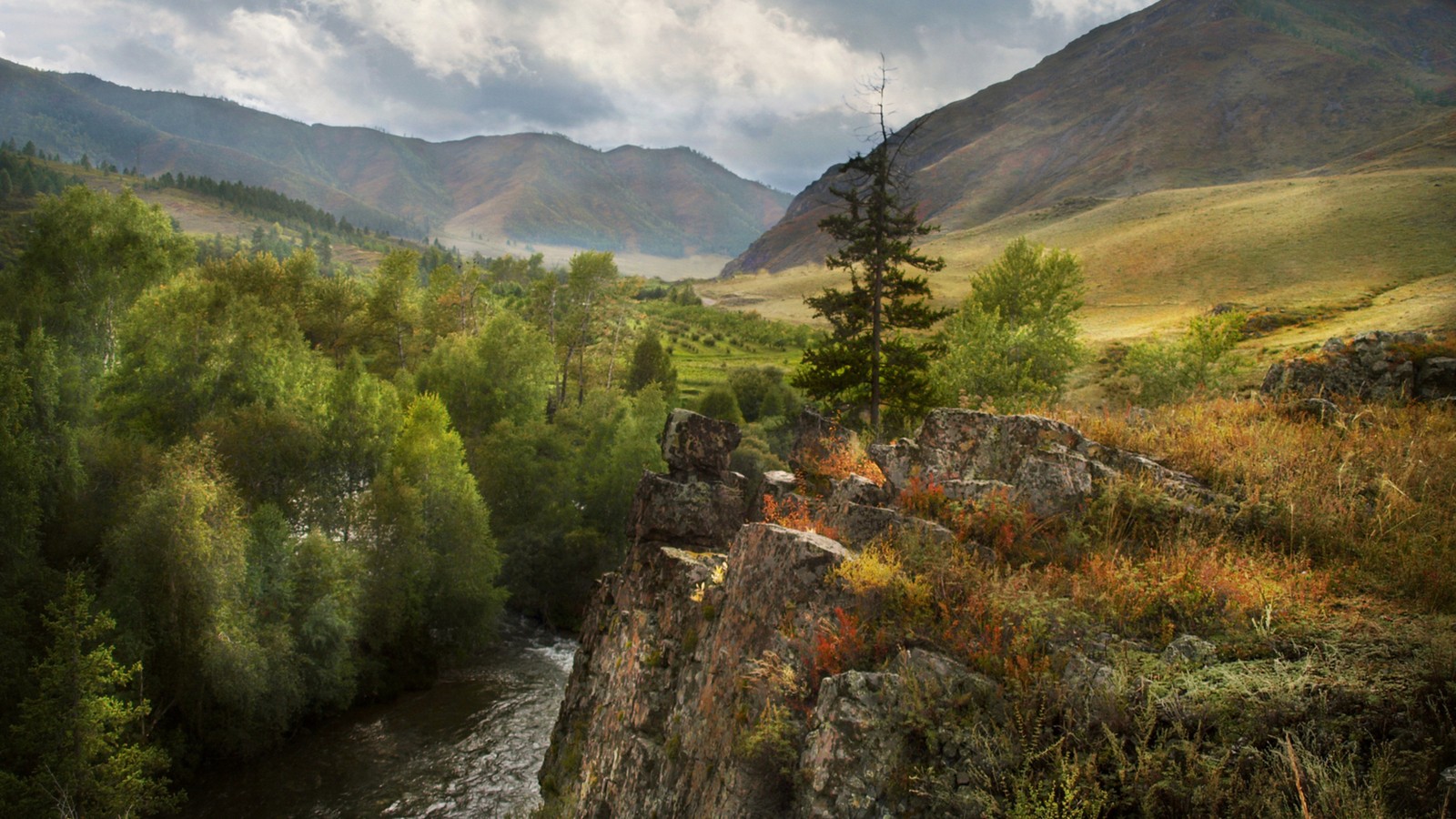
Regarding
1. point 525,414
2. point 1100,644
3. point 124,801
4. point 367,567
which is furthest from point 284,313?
point 1100,644

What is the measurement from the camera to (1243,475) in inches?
435

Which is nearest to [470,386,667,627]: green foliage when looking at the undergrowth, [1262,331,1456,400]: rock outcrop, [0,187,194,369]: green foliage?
[0,187,194,369]: green foliage

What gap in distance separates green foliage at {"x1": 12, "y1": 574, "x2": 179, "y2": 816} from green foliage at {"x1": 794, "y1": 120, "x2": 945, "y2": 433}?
29.5 metres

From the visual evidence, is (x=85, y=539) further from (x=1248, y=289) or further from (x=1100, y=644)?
(x=1248, y=289)

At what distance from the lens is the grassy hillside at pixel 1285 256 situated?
243 ft

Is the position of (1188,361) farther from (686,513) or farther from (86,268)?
(86,268)

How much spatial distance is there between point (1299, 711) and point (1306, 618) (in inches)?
66.9

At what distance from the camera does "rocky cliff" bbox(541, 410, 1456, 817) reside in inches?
254

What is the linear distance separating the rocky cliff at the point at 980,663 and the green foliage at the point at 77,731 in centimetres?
1683

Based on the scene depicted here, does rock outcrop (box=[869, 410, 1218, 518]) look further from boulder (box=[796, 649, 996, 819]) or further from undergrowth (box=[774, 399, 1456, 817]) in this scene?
boulder (box=[796, 649, 996, 819])

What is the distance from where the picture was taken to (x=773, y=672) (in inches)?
386

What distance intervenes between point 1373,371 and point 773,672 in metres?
14.2

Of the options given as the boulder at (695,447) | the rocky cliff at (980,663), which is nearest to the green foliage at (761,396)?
the boulder at (695,447)

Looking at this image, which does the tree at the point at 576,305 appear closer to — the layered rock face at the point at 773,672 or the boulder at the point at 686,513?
the boulder at the point at 686,513
